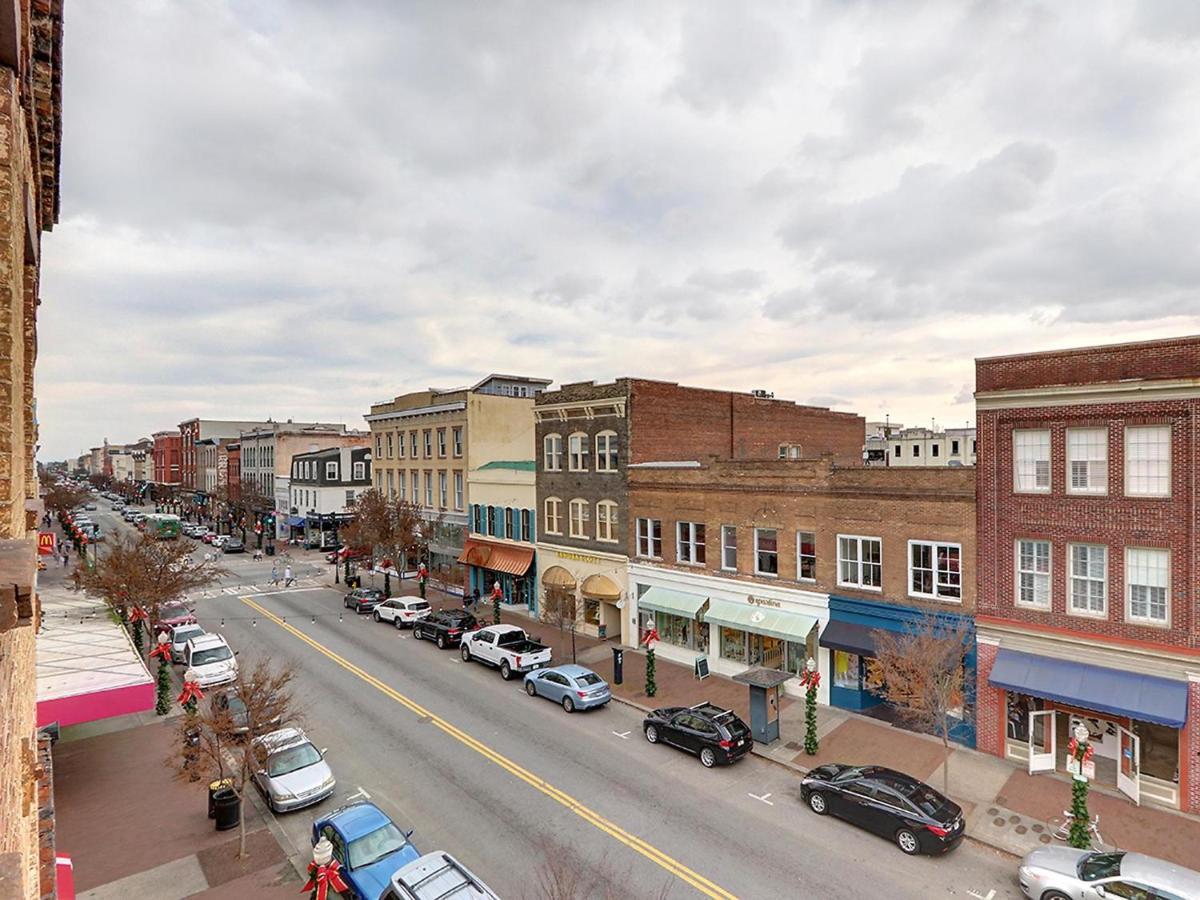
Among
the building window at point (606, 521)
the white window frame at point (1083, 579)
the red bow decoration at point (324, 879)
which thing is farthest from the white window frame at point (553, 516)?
the red bow decoration at point (324, 879)

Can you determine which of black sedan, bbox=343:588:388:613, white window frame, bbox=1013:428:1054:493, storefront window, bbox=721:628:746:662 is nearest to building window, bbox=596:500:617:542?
storefront window, bbox=721:628:746:662

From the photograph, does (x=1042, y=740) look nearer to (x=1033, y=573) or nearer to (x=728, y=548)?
(x=1033, y=573)

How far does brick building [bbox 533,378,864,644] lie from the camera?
100ft

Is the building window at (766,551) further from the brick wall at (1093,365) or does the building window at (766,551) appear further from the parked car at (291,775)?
the parked car at (291,775)

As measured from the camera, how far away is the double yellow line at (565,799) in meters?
13.4

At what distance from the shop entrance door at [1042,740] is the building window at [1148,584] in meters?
3.65

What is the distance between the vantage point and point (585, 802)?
645 inches

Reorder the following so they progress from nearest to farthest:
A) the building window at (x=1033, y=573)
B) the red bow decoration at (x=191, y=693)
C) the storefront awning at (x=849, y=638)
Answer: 1. the red bow decoration at (x=191, y=693)
2. the building window at (x=1033, y=573)
3. the storefront awning at (x=849, y=638)

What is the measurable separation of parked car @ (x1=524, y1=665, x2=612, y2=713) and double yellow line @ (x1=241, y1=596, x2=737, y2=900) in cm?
359

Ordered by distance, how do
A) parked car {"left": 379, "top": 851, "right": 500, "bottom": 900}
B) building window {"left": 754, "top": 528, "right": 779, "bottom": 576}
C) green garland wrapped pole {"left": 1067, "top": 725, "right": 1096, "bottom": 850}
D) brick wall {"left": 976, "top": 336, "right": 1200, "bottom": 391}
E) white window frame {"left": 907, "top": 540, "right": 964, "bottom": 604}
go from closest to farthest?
parked car {"left": 379, "top": 851, "right": 500, "bottom": 900} → green garland wrapped pole {"left": 1067, "top": 725, "right": 1096, "bottom": 850} → brick wall {"left": 976, "top": 336, "right": 1200, "bottom": 391} → white window frame {"left": 907, "top": 540, "right": 964, "bottom": 604} → building window {"left": 754, "top": 528, "right": 779, "bottom": 576}

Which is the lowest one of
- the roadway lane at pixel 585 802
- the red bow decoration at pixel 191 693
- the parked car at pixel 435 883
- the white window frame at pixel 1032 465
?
the roadway lane at pixel 585 802

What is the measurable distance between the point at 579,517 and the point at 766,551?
10.8 m

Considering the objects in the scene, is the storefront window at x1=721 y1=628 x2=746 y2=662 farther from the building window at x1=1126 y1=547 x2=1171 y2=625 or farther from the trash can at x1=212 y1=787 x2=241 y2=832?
the trash can at x1=212 y1=787 x2=241 y2=832

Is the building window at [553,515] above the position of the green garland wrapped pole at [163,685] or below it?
above
